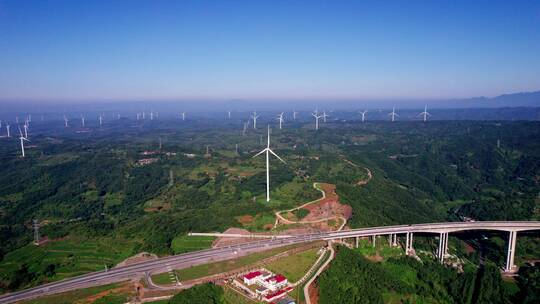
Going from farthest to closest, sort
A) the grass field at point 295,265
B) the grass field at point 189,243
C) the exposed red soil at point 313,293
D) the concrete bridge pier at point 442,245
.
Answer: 1. the concrete bridge pier at point 442,245
2. the grass field at point 189,243
3. the grass field at point 295,265
4. the exposed red soil at point 313,293

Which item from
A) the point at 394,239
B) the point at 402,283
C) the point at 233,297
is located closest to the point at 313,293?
the point at 233,297

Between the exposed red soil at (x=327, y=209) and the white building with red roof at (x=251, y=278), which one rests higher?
the exposed red soil at (x=327, y=209)

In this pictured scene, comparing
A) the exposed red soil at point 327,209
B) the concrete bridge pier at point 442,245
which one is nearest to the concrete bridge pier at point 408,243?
the concrete bridge pier at point 442,245

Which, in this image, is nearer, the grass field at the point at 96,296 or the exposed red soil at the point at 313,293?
the grass field at the point at 96,296

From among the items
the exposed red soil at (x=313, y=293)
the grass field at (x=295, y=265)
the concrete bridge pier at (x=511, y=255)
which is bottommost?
the concrete bridge pier at (x=511, y=255)

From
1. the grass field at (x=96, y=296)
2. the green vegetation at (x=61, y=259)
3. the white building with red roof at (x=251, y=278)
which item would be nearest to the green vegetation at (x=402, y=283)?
the white building with red roof at (x=251, y=278)

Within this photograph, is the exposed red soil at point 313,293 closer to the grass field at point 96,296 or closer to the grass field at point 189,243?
the grass field at point 189,243

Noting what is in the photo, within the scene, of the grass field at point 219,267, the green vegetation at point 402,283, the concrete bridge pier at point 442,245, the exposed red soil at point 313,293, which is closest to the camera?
the exposed red soil at point 313,293
